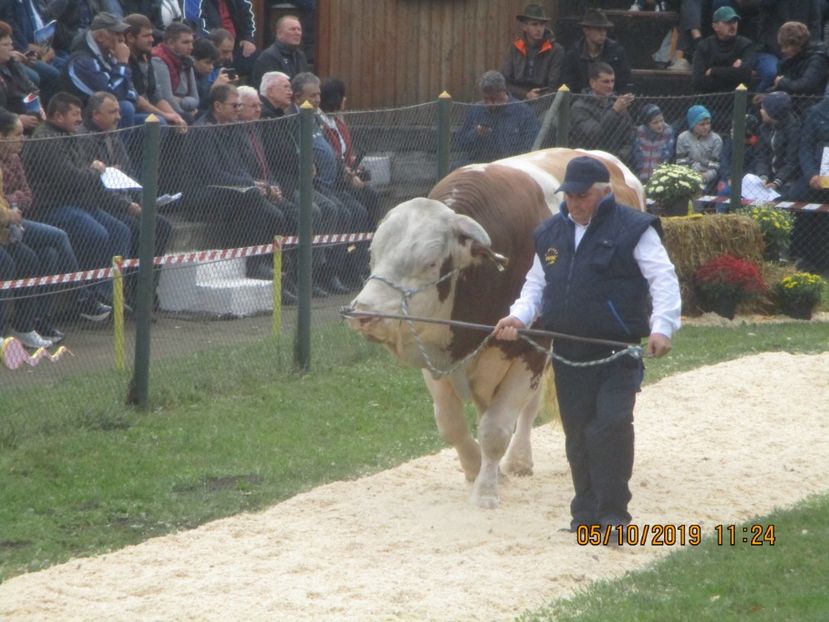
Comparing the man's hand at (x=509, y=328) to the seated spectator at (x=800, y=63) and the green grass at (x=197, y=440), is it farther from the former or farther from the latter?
the seated spectator at (x=800, y=63)

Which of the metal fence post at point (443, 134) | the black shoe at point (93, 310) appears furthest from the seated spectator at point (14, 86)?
the metal fence post at point (443, 134)

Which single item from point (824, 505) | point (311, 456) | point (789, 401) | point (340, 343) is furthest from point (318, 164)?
point (824, 505)

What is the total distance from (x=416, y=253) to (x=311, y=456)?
204cm

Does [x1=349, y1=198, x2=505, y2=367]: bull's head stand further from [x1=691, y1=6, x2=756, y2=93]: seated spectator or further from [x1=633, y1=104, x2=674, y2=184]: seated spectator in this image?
[x1=691, y1=6, x2=756, y2=93]: seated spectator

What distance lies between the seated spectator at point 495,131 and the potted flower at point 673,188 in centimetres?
141

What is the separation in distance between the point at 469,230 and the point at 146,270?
9.67 ft

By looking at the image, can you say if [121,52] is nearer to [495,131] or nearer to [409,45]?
[495,131]

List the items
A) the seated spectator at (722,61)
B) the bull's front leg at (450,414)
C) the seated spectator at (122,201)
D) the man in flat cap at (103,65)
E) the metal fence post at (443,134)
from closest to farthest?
1. the bull's front leg at (450,414)
2. the seated spectator at (122,201)
3. the man in flat cap at (103,65)
4. the metal fence post at (443,134)
5. the seated spectator at (722,61)

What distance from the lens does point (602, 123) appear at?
45.4 ft

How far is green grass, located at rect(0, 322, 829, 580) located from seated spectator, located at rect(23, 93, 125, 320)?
775 mm

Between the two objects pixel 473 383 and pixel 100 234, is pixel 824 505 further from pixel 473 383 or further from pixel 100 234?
pixel 100 234

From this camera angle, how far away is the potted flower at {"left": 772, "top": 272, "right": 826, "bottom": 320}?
13781mm

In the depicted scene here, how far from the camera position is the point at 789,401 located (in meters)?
10.5

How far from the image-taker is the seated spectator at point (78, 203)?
9.12 meters
